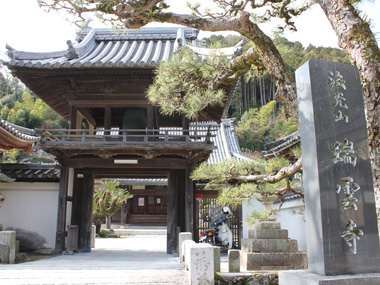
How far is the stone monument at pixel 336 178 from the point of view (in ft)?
10.9

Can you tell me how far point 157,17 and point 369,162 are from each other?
3.55m

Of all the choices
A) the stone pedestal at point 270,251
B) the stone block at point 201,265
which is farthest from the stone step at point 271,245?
the stone block at point 201,265

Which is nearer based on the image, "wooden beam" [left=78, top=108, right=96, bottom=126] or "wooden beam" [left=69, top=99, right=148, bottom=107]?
"wooden beam" [left=69, top=99, right=148, bottom=107]

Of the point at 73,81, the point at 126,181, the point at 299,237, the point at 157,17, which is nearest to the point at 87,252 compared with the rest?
the point at 73,81

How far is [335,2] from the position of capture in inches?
168

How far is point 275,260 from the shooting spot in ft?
26.7

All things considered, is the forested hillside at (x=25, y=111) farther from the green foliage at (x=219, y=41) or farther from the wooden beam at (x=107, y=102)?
the wooden beam at (x=107, y=102)

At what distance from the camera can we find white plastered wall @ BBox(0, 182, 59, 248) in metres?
11.0

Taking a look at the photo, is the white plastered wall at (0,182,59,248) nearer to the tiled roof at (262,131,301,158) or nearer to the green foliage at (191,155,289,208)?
the green foliage at (191,155,289,208)

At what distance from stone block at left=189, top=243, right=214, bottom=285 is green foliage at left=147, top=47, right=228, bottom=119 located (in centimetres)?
214

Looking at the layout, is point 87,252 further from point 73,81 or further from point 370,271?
point 370,271

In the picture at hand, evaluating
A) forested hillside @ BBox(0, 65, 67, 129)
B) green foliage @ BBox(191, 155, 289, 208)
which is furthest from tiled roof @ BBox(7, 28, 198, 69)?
forested hillside @ BBox(0, 65, 67, 129)

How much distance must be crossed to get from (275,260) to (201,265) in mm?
3596

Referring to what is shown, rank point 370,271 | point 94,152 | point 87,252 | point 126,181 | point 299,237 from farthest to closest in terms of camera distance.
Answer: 1. point 126,181
2. point 87,252
3. point 299,237
4. point 94,152
5. point 370,271
